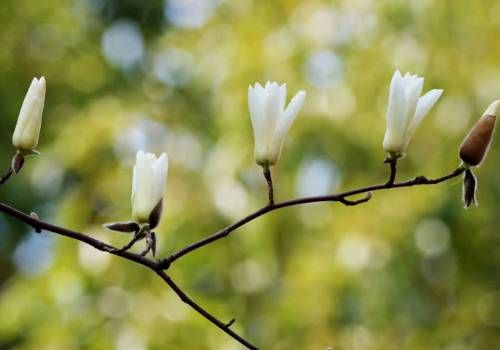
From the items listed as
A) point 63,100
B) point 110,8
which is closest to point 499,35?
point 63,100

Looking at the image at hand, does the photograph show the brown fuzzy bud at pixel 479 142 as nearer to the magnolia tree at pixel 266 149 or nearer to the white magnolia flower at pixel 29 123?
Answer: the magnolia tree at pixel 266 149

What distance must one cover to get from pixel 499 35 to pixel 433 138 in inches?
9.0

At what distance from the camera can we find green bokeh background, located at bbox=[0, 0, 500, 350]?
1.48 meters

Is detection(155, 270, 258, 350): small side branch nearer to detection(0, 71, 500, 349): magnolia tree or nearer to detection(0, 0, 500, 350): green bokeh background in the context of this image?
detection(0, 71, 500, 349): magnolia tree

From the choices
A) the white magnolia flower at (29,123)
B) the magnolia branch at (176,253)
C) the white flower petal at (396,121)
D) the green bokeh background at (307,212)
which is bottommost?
the green bokeh background at (307,212)

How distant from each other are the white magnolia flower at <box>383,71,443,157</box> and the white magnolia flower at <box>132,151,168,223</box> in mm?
142

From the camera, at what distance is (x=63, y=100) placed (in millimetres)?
2738

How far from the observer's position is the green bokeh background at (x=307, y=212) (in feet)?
4.85

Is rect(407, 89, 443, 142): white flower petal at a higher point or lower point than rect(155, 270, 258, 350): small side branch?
higher

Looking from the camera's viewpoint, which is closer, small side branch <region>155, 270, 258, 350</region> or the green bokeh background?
small side branch <region>155, 270, 258, 350</region>

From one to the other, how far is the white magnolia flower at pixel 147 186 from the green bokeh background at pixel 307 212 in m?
0.84

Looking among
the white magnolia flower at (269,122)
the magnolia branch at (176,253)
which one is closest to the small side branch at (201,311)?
the magnolia branch at (176,253)

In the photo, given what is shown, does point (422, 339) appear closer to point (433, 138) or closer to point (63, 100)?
point (433, 138)

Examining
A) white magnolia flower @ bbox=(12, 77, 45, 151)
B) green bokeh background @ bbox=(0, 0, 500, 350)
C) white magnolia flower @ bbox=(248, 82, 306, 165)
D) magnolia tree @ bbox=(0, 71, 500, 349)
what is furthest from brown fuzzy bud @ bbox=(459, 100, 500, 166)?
green bokeh background @ bbox=(0, 0, 500, 350)
